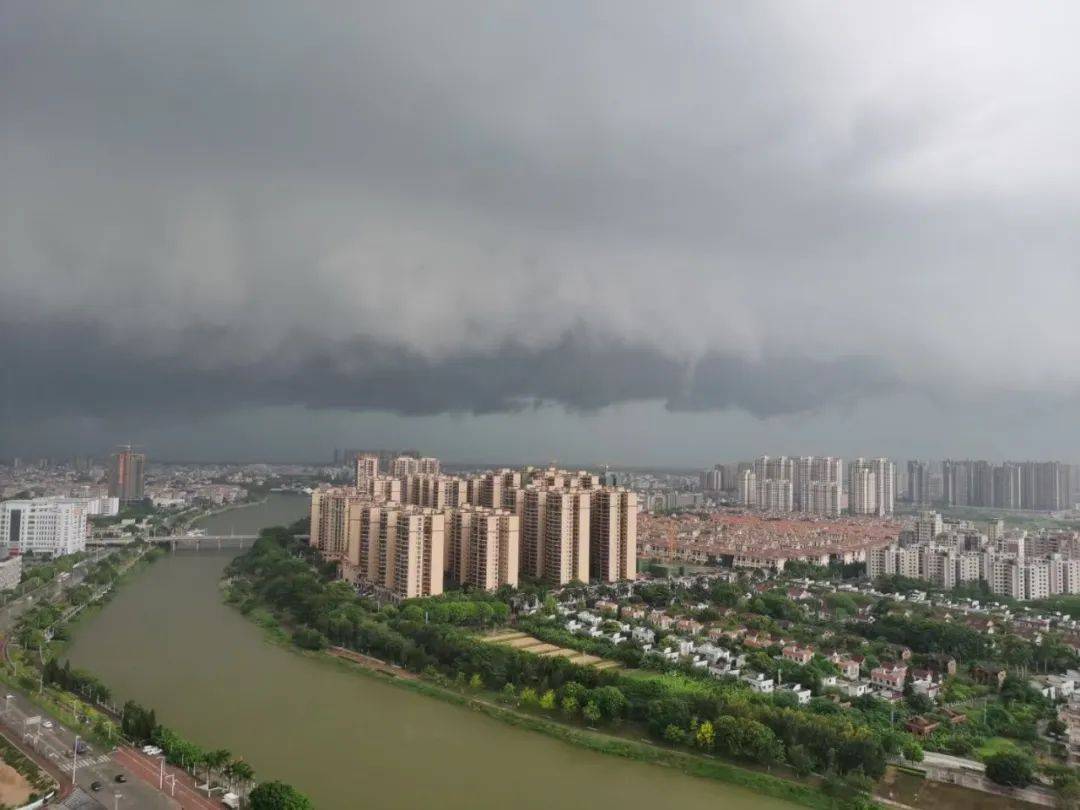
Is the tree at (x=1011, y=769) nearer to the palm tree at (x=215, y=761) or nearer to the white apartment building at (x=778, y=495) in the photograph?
the palm tree at (x=215, y=761)

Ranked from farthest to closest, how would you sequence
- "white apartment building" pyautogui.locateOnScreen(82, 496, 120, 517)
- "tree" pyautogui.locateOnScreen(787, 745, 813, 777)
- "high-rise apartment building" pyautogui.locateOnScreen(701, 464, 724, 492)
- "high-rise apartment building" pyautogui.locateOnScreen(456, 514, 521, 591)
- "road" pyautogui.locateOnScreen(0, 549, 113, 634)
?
1. "high-rise apartment building" pyautogui.locateOnScreen(701, 464, 724, 492)
2. "white apartment building" pyautogui.locateOnScreen(82, 496, 120, 517)
3. "high-rise apartment building" pyautogui.locateOnScreen(456, 514, 521, 591)
4. "road" pyautogui.locateOnScreen(0, 549, 113, 634)
5. "tree" pyautogui.locateOnScreen(787, 745, 813, 777)

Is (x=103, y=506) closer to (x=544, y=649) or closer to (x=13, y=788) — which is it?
(x=544, y=649)

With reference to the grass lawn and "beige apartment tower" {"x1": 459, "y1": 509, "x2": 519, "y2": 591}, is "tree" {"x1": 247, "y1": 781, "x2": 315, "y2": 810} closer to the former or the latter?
the grass lawn

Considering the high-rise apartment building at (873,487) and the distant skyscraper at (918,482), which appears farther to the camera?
the distant skyscraper at (918,482)

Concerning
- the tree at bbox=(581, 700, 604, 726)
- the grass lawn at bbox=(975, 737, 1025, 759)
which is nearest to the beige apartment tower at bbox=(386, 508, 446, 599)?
the tree at bbox=(581, 700, 604, 726)

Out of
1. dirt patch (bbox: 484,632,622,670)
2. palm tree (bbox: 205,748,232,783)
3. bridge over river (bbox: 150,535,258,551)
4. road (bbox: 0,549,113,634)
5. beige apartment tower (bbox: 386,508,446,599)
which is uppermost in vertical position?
beige apartment tower (bbox: 386,508,446,599)

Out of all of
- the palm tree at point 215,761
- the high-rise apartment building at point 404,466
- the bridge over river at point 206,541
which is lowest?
the bridge over river at point 206,541

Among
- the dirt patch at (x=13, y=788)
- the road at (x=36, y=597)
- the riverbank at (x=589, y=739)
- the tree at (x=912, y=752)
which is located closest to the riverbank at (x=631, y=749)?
the riverbank at (x=589, y=739)

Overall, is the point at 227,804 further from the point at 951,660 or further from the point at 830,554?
the point at 830,554
